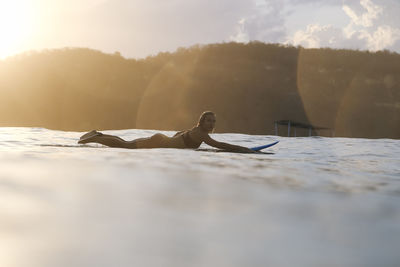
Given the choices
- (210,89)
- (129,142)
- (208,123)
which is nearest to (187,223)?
(129,142)

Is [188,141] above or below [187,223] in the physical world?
above

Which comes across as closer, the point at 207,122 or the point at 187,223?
the point at 187,223

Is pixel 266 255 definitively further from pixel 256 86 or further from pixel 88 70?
pixel 88 70

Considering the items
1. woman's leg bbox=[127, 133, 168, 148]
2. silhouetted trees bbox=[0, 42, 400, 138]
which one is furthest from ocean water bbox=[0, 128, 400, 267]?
silhouetted trees bbox=[0, 42, 400, 138]

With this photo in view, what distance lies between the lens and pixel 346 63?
20500mm

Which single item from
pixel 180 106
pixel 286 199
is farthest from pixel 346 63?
pixel 286 199

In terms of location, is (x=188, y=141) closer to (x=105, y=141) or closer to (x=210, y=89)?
(x=105, y=141)

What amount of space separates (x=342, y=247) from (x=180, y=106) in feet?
62.8

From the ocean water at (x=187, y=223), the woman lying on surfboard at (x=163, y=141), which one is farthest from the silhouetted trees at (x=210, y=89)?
the ocean water at (x=187, y=223)

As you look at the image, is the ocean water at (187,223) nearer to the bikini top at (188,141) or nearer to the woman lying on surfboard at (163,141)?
the woman lying on surfboard at (163,141)

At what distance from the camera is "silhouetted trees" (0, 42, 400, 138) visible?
19.5 meters

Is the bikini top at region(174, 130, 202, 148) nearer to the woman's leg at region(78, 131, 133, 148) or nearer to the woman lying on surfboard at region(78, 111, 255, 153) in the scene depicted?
the woman lying on surfboard at region(78, 111, 255, 153)

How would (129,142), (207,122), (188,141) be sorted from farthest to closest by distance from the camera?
(207,122) < (188,141) < (129,142)

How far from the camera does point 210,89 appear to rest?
66.1 ft
